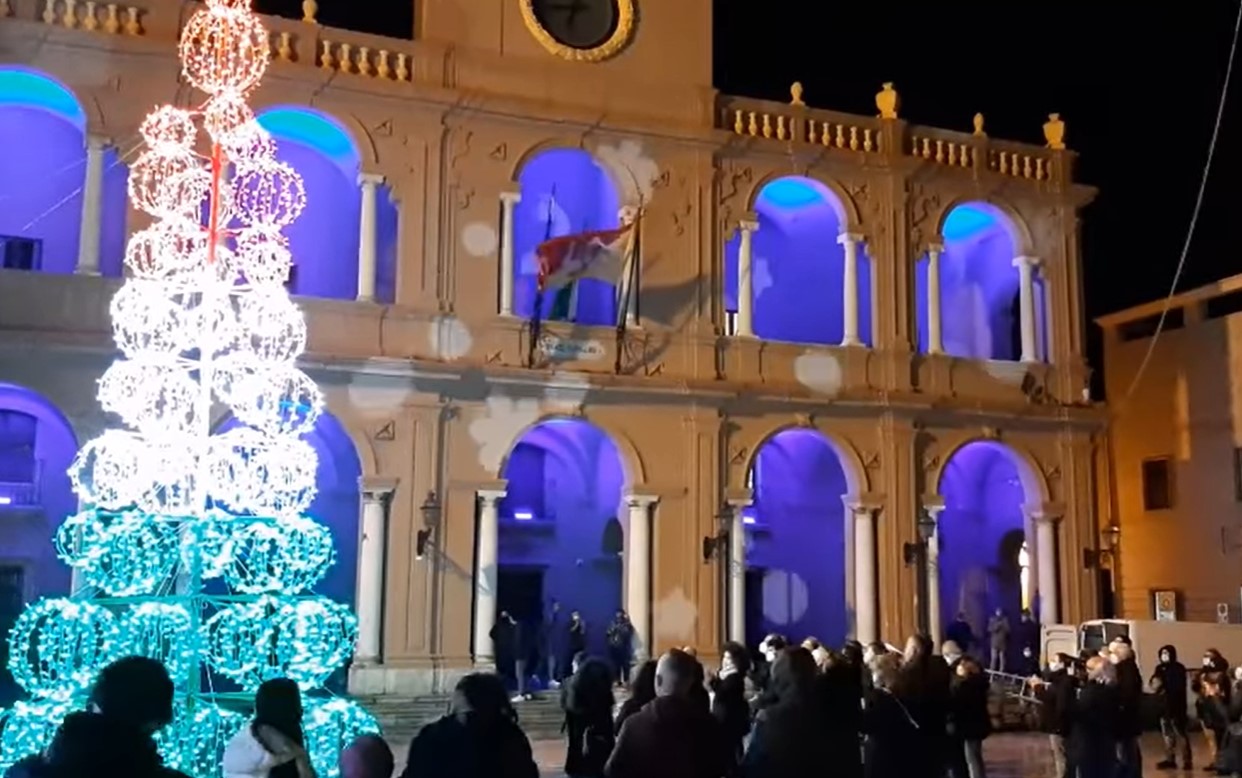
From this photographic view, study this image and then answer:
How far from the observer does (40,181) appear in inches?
877

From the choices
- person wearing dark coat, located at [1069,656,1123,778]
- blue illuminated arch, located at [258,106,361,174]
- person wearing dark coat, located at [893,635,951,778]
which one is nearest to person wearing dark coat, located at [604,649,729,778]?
person wearing dark coat, located at [893,635,951,778]

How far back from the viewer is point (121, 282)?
20.4 metres

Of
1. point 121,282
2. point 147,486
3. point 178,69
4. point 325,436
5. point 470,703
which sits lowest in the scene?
point 470,703

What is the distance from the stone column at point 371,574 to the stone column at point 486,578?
5.01ft

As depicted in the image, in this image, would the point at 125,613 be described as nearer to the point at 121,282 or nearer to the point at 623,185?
the point at 121,282

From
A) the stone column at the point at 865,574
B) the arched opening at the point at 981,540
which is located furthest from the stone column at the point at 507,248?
the arched opening at the point at 981,540

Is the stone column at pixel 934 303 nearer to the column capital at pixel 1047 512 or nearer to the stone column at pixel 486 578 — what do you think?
the column capital at pixel 1047 512

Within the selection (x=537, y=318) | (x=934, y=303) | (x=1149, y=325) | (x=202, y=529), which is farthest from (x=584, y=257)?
(x=1149, y=325)

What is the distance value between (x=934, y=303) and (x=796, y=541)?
5.60 meters

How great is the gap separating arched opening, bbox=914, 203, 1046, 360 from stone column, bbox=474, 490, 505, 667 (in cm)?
1130

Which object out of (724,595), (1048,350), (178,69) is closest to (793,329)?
(1048,350)

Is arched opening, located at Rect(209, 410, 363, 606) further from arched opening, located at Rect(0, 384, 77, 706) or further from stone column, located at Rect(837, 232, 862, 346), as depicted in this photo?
stone column, located at Rect(837, 232, 862, 346)

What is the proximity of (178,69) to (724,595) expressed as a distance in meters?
12.4

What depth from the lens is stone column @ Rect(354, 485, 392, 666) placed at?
20688 mm
